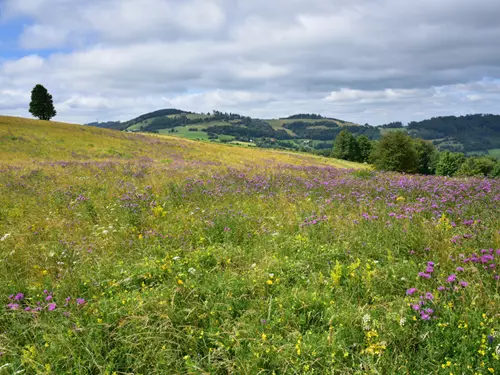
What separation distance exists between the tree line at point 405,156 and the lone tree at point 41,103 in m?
79.9

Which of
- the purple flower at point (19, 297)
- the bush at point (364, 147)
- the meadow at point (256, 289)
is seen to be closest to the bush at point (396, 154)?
the bush at point (364, 147)

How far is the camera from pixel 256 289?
14.5 feet

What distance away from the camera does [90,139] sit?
40.3 metres

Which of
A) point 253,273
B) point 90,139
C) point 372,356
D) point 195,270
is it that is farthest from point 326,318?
point 90,139

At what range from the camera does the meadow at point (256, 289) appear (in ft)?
10.7

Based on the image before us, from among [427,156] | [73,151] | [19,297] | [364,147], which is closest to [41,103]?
[73,151]

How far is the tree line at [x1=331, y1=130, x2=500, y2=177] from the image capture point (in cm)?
5872

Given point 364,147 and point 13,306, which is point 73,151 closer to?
point 13,306

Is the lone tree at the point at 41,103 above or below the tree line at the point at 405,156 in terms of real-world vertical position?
above

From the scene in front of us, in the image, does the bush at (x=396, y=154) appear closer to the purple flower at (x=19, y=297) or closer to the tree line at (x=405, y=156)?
the tree line at (x=405, y=156)

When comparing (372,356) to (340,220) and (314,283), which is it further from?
(340,220)

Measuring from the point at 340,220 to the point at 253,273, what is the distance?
2.60 meters

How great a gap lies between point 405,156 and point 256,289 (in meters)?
62.6

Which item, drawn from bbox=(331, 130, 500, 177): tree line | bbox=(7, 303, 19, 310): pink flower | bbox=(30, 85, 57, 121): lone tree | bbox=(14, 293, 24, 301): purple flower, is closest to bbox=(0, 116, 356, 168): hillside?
bbox=(14, 293, 24, 301): purple flower
